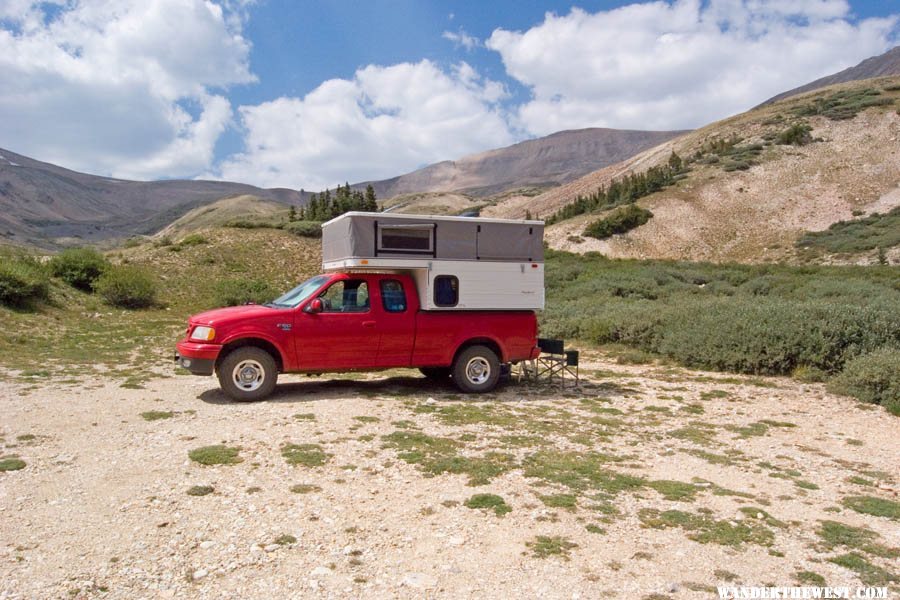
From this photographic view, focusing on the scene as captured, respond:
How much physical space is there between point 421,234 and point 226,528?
18.9 feet

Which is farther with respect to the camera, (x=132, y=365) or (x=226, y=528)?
(x=132, y=365)

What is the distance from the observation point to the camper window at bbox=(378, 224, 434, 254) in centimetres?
928

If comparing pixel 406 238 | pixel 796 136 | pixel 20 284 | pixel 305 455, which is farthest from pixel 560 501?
pixel 796 136

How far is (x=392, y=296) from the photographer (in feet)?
31.3

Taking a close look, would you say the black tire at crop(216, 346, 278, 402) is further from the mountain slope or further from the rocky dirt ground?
the mountain slope

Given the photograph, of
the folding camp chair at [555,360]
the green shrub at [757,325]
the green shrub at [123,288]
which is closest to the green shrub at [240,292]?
the green shrub at [123,288]

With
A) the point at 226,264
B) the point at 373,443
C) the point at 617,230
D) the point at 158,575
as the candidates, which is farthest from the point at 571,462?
the point at 617,230

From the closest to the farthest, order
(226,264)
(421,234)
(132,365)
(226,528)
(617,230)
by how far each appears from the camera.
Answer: (226,528), (421,234), (132,365), (226,264), (617,230)

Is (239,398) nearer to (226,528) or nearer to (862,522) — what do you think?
(226,528)

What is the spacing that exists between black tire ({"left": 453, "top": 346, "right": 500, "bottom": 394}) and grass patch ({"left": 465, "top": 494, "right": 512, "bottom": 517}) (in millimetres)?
4682

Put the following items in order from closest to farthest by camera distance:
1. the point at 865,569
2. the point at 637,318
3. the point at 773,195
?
the point at 865,569
the point at 637,318
the point at 773,195

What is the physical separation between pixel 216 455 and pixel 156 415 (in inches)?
84.1

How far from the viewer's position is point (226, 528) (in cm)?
455

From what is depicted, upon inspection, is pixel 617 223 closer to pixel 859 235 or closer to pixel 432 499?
pixel 859 235
